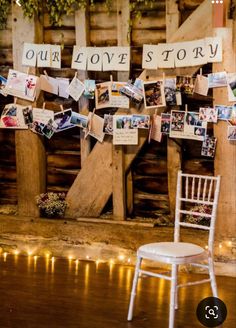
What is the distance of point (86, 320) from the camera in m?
4.87

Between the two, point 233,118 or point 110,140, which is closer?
point 233,118

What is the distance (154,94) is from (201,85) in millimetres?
433

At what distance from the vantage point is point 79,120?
6566 millimetres

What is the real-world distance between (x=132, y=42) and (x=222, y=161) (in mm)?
1381

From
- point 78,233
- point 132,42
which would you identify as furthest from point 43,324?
point 132,42

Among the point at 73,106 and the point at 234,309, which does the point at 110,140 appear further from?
the point at 234,309

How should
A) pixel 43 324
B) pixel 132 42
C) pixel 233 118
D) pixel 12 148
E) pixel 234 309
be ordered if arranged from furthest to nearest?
pixel 12 148 < pixel 132 42 < pixel 233 118 < pixel 234 309 < pixel 43 324

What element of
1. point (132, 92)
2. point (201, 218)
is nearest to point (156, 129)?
point (132, 92)

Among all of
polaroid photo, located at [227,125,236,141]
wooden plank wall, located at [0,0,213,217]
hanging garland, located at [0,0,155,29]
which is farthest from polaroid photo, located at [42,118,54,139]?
polaroid photo, located at [227,125,236,141]

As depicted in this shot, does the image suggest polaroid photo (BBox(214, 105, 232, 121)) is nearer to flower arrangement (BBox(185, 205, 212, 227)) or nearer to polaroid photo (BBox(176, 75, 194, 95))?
polaroid photo (BBox(176, 75, 194, 95))

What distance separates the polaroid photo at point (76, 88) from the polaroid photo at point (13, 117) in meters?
0.55

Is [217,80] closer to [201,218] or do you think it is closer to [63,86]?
[201,218]

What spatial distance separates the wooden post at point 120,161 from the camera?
632 cm

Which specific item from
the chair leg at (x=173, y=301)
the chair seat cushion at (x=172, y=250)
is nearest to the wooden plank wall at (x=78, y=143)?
the chair seat cushion at (x=172, y=250)
